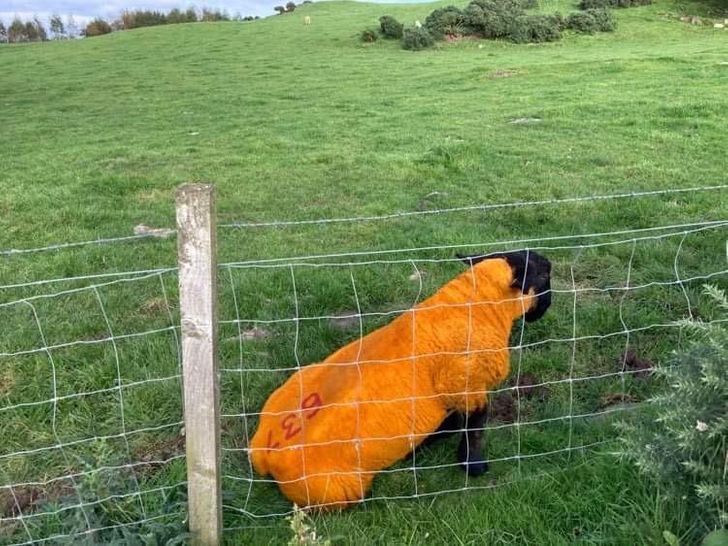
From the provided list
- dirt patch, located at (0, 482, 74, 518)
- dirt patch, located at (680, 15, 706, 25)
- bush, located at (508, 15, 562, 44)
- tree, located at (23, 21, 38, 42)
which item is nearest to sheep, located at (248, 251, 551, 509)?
dirt patch, located at (0, 482, 74, 518)

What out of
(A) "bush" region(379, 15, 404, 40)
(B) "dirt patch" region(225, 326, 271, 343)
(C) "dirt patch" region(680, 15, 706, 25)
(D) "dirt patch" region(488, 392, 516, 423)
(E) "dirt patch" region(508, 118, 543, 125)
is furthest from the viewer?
(A) "bush" region(379, 15, 404, 40)

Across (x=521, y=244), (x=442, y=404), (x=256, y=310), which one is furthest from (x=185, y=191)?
(x=521, y=244)

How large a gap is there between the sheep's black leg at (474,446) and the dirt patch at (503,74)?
1621 centimetres

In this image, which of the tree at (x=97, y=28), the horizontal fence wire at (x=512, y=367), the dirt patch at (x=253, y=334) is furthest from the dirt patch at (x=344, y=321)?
the tree at (x=97, y=28)

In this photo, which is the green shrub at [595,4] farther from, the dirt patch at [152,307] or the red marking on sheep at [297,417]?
the red marking on sheep at [297,417]

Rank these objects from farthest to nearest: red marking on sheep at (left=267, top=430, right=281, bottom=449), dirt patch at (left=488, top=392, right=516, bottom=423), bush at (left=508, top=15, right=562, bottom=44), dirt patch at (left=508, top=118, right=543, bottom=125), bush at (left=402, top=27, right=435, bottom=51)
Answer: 1. bush at (left=402, top=27, right=435, bottom=51)
2. bush at (left=508, top=15, right=562, bottom=44)
3. dirt patch at (left=508, top=118, right=543, bottom=125)
4. dirt patch at (left=488, top=392, right=516, bottom=423)
5. red marking on sheep at (left=267, top=430, right=281, bottom=449)

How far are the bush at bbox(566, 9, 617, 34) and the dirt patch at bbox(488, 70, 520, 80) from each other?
10.1 m

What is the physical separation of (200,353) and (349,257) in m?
3.69

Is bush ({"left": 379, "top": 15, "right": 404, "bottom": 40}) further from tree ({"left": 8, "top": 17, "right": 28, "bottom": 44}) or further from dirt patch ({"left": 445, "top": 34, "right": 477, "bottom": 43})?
tree ({"left": 8, "top": 17, "right": 28, "bottom": 44})

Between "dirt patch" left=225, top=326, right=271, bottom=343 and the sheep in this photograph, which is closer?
the sheep

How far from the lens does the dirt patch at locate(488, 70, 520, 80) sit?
18.6 meters

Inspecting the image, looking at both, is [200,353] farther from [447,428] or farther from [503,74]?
[503,74]

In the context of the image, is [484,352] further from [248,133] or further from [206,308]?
[248,133]

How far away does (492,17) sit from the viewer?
27.5 metres
